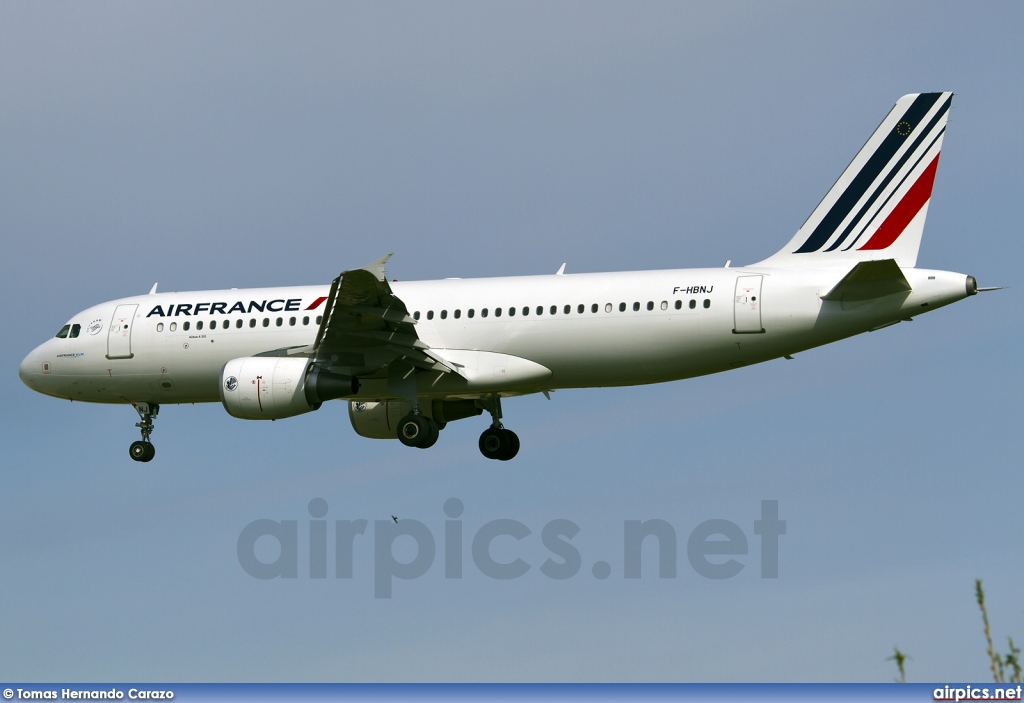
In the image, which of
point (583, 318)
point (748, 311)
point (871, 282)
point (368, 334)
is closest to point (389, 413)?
point (368, 334)

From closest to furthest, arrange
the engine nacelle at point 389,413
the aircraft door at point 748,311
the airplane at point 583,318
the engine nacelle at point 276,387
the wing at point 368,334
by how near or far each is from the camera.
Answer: the airplane at point 583,318 < the aircraft door at point 748,311 < the wing at point 368,334 < the engine nacelle at point 276,387 < the engine nacelle at point 389,413

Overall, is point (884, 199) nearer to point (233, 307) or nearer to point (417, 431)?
point (417, 431)

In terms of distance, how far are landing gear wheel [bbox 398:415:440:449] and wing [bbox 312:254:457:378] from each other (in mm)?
1253

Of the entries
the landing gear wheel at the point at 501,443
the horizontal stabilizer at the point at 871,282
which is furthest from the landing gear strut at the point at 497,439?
the horizontal stabilizer at the point at 871,282

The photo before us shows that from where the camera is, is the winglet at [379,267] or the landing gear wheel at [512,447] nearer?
the winglet at [379,267]

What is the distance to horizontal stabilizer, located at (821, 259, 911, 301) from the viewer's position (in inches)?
1080

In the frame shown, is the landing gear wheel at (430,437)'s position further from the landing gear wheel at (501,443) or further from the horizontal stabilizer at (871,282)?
the horizontal stabilizer at (871,282)

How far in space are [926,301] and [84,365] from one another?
19.7 meters

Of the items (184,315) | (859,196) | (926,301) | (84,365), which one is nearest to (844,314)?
(926,301)

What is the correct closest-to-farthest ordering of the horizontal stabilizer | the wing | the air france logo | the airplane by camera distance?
the horizontal stabilizer, the airplane, the wing, the air france logo

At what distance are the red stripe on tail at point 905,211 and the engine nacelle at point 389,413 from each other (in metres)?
10.2

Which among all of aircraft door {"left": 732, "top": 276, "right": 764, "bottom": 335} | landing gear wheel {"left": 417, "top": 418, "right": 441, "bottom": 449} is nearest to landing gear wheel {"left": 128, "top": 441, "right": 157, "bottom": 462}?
landing gear wheel {"left": 417, "top": 418, "right": 441, "bottom": 449}

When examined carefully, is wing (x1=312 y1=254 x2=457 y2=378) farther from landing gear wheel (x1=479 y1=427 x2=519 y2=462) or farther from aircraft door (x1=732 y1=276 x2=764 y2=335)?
aircraft door (x1=732 y1=276 x2=764 y2=335)

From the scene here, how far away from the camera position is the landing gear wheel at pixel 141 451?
3478 cm
